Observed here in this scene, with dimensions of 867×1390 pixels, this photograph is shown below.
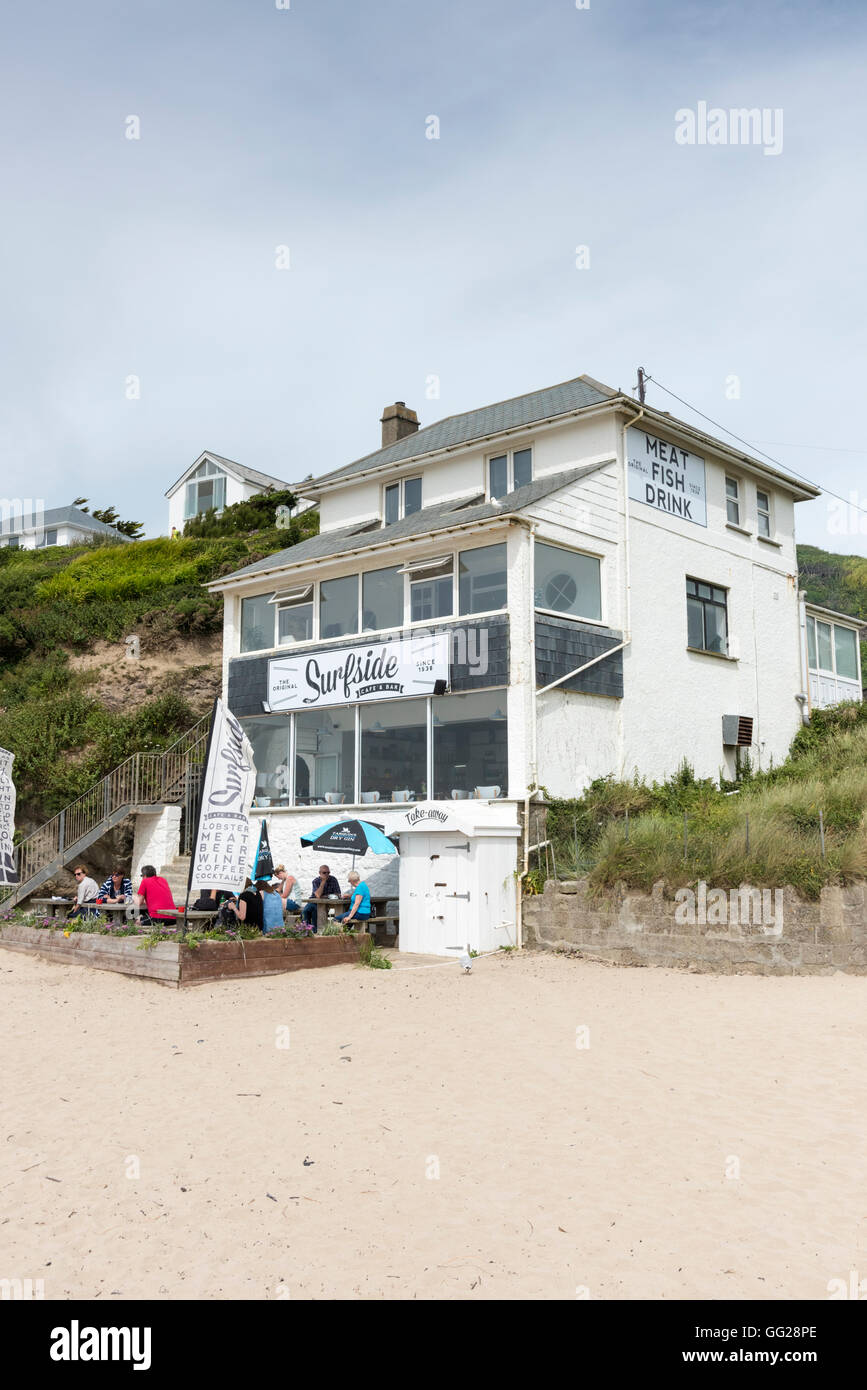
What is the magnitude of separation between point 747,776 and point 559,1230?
1709 centimetres

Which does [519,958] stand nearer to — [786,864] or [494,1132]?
[786,864]

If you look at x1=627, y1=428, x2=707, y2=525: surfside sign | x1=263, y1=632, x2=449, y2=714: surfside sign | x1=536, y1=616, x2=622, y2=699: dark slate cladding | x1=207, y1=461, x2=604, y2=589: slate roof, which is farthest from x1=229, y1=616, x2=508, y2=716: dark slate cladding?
x1=627, y1=428, x2=707, y2=525: surfside sign

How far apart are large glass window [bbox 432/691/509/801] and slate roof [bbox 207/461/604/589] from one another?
9.75 feet

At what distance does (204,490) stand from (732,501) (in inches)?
1530

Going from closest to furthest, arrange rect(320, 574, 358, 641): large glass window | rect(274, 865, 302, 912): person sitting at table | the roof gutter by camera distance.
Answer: rect(274, 865, 302, 912): person sitting at table < the roof gutter < rect(320, 574, 358, 641): large glass window

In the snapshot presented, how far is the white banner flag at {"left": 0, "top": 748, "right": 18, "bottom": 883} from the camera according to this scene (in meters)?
18.7

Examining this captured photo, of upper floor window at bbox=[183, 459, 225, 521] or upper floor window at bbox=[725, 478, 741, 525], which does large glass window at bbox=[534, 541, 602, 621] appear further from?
upper floor window at bbox=[183, 459, 225, 521]

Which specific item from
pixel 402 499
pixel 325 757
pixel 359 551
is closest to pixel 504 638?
pixel 359 551

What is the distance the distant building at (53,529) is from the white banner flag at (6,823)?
4712 centimetres

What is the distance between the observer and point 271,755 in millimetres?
21328

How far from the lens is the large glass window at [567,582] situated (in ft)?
59.7

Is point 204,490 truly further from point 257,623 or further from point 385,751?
point 385,751

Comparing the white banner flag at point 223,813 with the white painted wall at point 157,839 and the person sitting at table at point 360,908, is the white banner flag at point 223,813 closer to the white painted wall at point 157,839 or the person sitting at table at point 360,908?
the person sitting at table at point 360,908

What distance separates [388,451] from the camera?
2539cm
